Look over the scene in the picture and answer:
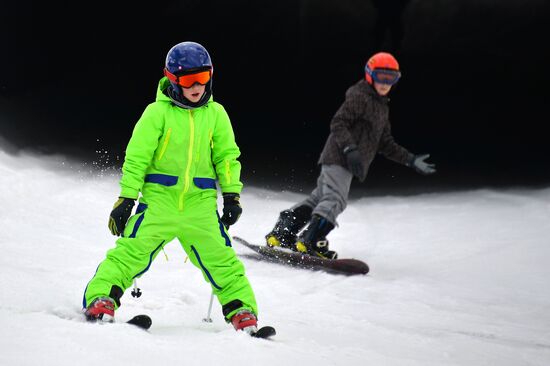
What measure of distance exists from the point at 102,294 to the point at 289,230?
275cm

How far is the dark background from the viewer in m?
11.0

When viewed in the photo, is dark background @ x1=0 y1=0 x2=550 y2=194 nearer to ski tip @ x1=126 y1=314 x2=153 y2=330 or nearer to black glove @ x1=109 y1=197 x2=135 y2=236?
black glove @ x1=109 y1=197 x2=135 y2=236

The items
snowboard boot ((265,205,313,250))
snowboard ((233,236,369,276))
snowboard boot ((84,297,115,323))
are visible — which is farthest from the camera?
snowboard boot ((265,205,313,250))

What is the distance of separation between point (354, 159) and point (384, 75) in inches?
26.6

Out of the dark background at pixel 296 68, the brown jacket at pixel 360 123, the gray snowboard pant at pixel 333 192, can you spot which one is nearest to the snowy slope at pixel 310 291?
the gray snowboard pant at pixel 333 192

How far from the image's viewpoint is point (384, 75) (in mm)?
5199

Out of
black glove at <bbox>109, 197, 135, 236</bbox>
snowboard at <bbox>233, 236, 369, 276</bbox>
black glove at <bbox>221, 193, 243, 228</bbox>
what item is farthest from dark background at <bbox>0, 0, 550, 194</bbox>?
black glove at <bbox>109, 197, 135, 236</bbox>

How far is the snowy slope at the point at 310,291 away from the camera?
2.52 m

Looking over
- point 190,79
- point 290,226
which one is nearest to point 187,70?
point 190,79

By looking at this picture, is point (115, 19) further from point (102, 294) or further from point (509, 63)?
point (102, 294)

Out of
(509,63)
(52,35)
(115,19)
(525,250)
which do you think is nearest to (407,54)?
(509,63)

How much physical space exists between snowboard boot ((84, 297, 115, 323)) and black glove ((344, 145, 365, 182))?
8.46 feet

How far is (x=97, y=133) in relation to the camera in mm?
10773

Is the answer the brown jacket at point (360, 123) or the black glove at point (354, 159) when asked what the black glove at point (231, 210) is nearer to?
the black glove at point (354, 159)
